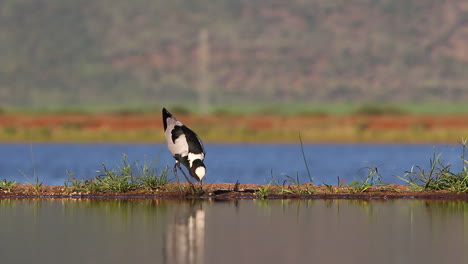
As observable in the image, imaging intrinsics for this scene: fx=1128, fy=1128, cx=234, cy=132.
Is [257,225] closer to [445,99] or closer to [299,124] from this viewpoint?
[299,124]

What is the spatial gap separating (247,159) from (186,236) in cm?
2783

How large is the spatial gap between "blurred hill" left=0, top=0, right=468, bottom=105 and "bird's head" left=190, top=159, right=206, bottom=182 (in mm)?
80122

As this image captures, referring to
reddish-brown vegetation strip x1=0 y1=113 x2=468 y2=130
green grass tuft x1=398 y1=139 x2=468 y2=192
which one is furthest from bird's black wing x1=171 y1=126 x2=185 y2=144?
reddish-brown vegetation strip x1=0 y1=113 x2=468 y2=130

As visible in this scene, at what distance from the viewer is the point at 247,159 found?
130 feet

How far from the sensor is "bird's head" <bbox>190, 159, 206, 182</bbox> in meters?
16.0

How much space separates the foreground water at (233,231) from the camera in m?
10.5

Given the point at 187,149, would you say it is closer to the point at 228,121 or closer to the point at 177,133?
the point at 177,133

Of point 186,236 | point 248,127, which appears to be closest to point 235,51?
point 248,127

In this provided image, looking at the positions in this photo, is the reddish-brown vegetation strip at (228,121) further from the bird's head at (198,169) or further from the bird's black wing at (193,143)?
the bird's head at (198,169)

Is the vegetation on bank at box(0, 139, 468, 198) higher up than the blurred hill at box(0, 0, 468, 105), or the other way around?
the blurred hill at box(0, 0, 468, 105)

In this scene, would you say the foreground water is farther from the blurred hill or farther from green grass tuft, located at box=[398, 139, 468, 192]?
the blurred hill

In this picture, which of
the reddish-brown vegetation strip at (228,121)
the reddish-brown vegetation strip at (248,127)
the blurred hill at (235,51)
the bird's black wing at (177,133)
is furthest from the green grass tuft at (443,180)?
the blurred hill at (235,51)

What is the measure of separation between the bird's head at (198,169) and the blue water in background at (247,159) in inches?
329

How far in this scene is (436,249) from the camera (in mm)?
10922
